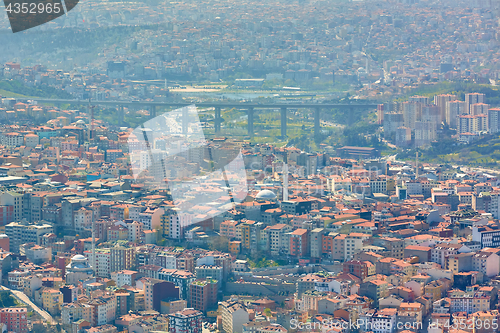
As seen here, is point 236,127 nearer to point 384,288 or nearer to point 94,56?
point 94,56

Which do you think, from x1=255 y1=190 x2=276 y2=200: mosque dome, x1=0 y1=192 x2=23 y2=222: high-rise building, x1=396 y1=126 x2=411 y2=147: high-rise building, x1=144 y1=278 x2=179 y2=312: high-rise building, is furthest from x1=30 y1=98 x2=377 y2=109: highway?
x1=144 y1=278 x2=179 y2=312: high-rise building

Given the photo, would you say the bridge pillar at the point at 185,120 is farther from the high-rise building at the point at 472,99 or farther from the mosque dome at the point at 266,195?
the mosque dome at the point at 266,195

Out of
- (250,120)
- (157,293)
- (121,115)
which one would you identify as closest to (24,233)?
(157,293)

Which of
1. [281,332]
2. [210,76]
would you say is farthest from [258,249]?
[210,76]

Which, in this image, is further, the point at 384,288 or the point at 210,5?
the point at 210,5

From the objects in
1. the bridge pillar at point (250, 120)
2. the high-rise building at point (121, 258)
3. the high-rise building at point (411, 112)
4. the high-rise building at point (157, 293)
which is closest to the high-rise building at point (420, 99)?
the high-rise building at point (411, 112)

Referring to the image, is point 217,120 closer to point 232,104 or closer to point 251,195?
point 232,104
